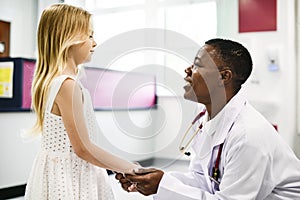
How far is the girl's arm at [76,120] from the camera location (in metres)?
1.30

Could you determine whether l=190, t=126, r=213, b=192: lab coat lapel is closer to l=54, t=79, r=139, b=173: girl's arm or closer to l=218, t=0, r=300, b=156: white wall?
l=54, t=79, r=139, b=173: girl's arm

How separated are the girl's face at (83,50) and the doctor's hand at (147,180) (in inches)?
17.0

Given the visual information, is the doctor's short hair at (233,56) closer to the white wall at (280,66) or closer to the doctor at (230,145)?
the doctor at (230,145)

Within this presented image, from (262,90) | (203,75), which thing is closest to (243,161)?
(203,75)

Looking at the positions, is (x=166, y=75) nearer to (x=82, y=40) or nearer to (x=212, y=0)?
(x=82, y=40)

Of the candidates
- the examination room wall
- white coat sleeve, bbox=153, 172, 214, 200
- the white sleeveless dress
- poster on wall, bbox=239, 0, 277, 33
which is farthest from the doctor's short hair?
poster on wall, bbox=239, 0, 277, 33

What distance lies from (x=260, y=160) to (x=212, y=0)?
176 cm

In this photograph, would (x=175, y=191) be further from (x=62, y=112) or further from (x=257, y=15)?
(x=257, y=15)

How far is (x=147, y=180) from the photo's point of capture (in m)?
1.22

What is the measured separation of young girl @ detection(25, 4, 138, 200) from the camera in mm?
1331

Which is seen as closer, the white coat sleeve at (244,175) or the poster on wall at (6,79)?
the white coat sleeve at (244,175)

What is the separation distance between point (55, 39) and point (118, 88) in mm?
432

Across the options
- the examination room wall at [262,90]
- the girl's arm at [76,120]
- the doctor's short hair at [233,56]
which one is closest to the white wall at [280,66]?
the examination room wall at [262,90]

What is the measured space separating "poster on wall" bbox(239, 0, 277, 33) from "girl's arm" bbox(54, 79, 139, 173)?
1742 mm
